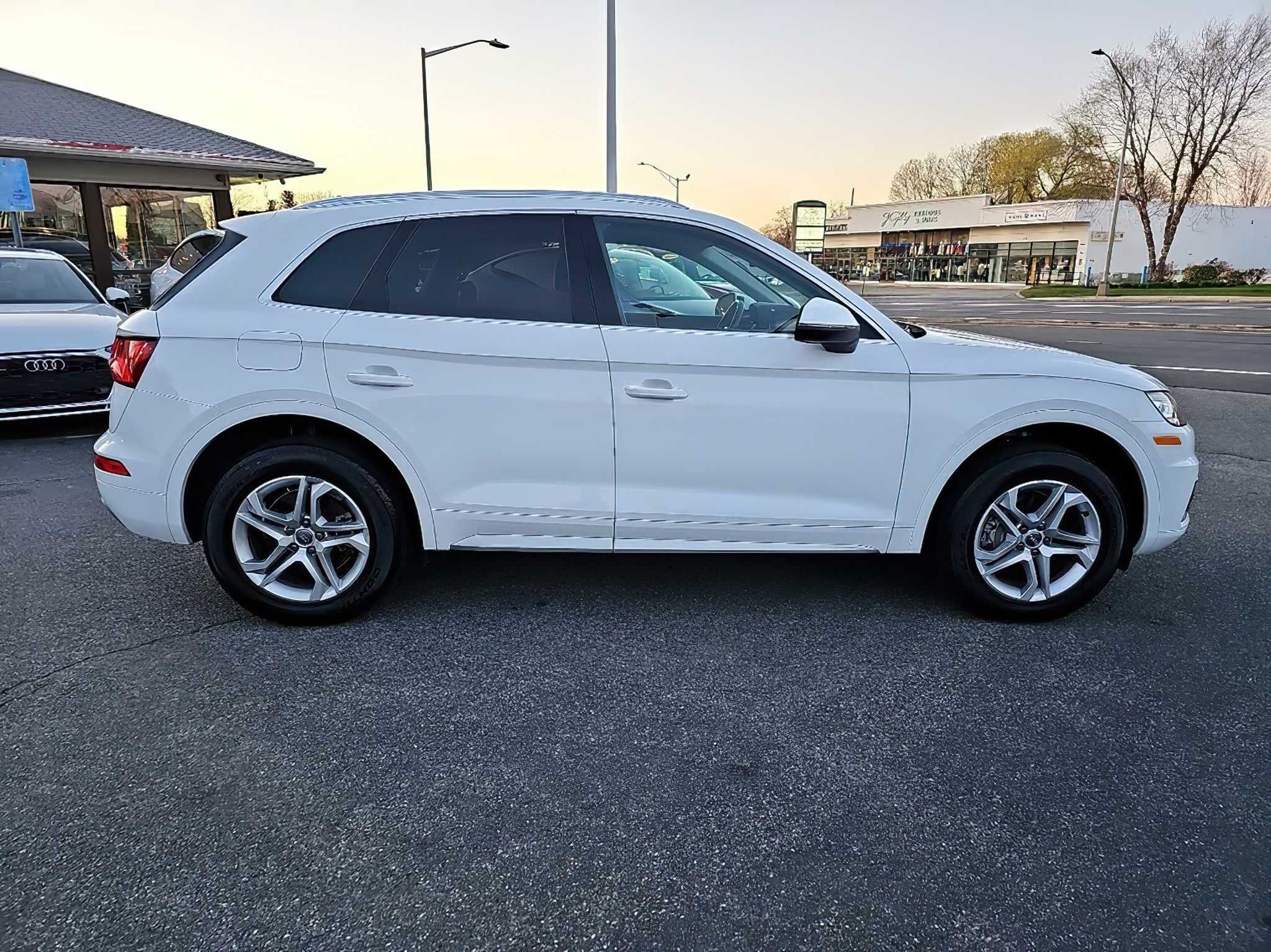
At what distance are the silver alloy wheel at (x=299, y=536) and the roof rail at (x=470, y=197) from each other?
127 cm

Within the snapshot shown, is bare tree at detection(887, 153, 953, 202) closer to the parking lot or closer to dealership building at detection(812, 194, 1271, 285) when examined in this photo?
dealership building at detection(812, 194, 1271, 285)

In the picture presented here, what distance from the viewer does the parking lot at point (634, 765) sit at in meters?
2.14

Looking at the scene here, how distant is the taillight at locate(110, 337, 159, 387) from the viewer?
3.58 metres

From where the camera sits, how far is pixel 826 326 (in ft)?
11.3

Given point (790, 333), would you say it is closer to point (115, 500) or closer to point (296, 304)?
point (296, 304)

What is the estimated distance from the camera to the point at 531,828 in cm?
245

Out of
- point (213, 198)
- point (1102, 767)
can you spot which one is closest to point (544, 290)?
point (1102, 767)

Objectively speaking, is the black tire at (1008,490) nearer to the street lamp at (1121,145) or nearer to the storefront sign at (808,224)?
the storefront sign at (808,224)

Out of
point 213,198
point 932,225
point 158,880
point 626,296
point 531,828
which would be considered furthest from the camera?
point 932,225

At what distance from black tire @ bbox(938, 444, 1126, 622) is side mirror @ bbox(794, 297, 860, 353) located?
→ 2.99 feet

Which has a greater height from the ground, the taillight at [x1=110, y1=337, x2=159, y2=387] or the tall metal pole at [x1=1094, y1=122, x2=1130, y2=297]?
the tall metal pole at [x1=1094, y1=122, x2=1130, y2=297]

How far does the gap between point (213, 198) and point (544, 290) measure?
17.3 meters

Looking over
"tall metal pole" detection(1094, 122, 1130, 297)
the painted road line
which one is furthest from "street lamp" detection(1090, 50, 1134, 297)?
the painted road line

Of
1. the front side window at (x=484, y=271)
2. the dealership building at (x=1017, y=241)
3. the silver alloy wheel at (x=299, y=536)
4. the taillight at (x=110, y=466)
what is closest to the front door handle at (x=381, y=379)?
the front side window at (x=484, y=271)
